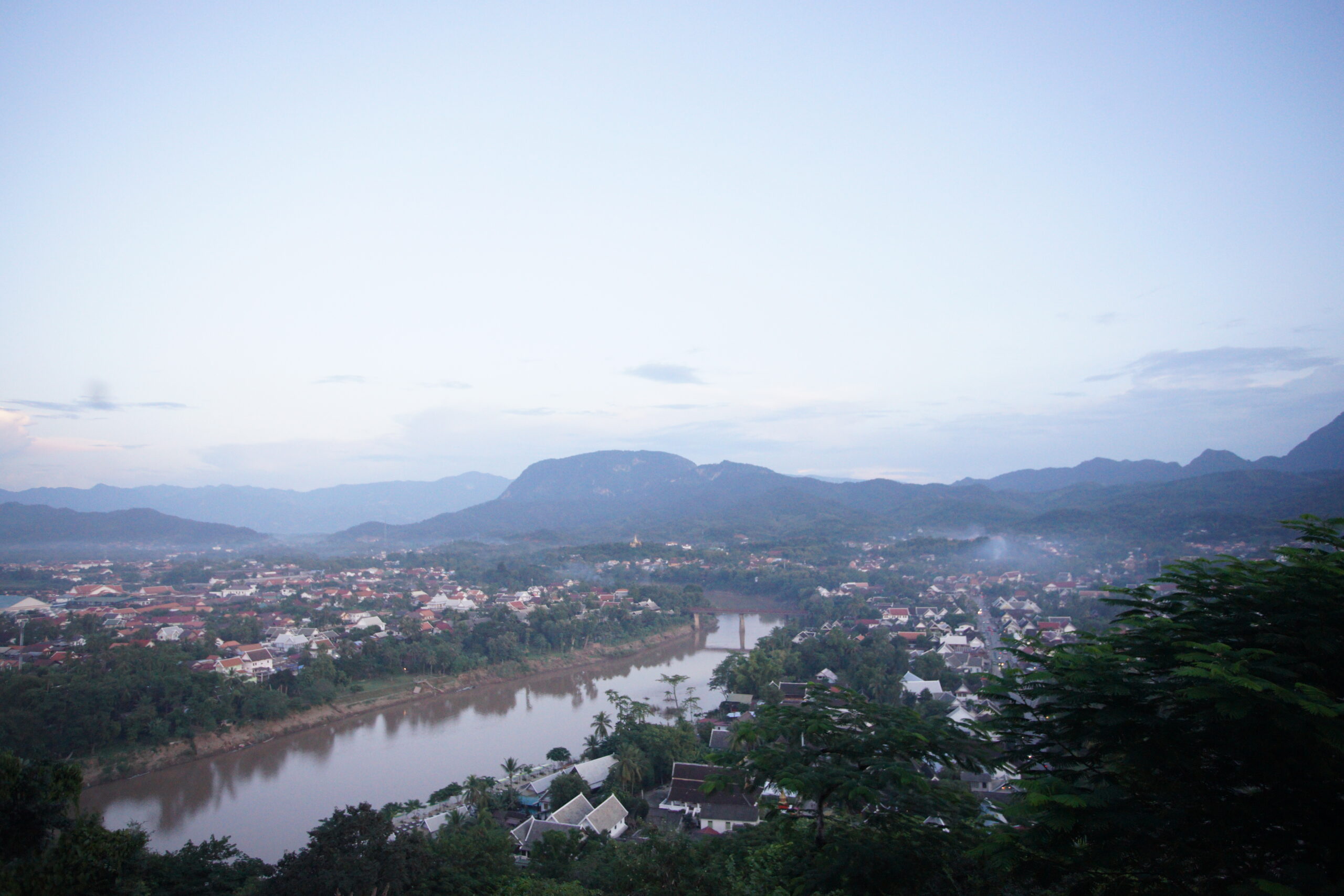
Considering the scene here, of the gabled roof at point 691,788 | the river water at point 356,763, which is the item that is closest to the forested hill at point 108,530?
the river water at point 356,763

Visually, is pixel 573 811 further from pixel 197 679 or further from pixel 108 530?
pixel 108 530

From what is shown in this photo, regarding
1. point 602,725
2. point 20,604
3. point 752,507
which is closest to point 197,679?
point 602,725

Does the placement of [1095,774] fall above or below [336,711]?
above

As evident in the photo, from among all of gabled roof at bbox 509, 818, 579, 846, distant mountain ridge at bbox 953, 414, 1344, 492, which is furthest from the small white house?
distant mountain ridge at bbox 953, 414, 1344, 492

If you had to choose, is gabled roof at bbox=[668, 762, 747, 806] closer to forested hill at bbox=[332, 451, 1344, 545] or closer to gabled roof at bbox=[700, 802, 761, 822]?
gabled roof at bbox=[700, 802, 761, 822]

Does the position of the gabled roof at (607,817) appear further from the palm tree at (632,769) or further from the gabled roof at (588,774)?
the gabled roof at (588,774)
